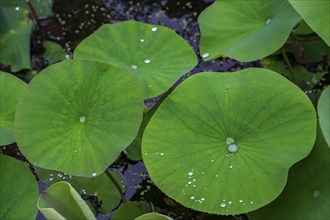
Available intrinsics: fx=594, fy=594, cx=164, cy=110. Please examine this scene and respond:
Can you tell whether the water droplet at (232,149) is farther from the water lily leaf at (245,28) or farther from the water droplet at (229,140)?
the water lily leaf at (245,28)

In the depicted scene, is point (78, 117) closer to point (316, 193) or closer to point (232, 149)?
point (232, 149)

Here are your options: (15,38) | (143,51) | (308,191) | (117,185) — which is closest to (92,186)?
(117,185)

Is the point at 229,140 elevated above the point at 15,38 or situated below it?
above

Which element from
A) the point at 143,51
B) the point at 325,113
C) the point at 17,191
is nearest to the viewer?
the point at 325,113

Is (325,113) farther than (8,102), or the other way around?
(8,102)

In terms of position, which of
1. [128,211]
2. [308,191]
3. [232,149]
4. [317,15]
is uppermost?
[317,15]

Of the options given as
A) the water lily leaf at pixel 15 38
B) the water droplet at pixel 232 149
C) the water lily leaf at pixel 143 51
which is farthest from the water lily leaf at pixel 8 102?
the water droplet at pixel 232 149
